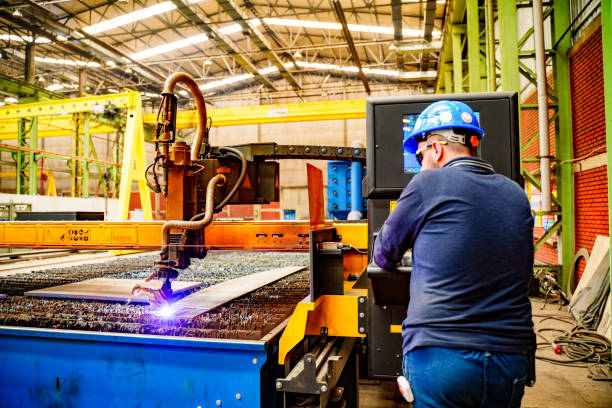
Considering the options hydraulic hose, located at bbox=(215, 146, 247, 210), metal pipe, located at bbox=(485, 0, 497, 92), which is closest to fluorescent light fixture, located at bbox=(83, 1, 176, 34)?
metal pipe, located at bbox=(485, 0, 497, 92)

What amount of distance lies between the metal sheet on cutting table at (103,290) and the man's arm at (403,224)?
1.90 m

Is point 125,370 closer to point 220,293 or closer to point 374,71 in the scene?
point 220,293

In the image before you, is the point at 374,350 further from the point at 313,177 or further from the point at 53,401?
the point at 53,401

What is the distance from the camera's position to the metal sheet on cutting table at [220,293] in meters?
2.40

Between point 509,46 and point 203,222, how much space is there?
5.87m

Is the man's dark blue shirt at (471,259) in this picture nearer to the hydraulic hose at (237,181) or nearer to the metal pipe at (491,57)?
the hydraulic hose at (237,181)

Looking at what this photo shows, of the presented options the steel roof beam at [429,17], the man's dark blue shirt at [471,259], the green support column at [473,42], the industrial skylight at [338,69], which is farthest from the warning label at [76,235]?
the industrial skylight at [338,69]

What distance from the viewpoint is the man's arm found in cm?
143

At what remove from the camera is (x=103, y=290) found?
2.99m

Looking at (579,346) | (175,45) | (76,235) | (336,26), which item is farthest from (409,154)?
(175,45)

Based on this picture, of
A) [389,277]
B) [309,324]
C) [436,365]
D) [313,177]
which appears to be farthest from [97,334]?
[436,365]

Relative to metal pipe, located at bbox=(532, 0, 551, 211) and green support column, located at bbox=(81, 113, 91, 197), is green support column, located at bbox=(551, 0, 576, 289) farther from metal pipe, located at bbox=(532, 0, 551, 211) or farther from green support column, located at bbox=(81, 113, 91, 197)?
green support column, located at bbox=(81, 113, 91, 197)

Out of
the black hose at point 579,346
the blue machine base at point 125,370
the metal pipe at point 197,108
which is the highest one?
the metal pipe at point 197,108

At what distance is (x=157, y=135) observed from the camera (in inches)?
93.7
